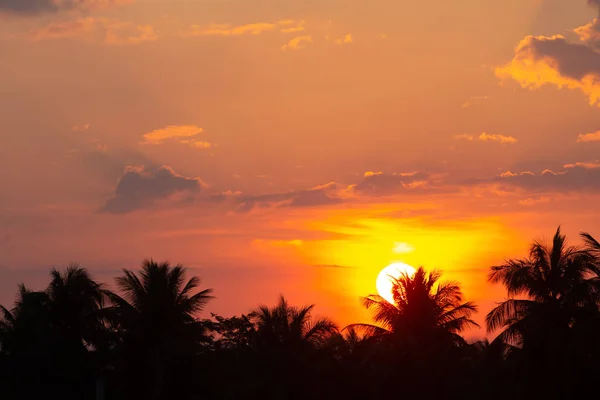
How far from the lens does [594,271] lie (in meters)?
36.7

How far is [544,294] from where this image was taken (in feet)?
125

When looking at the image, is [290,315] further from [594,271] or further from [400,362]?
[594,271]

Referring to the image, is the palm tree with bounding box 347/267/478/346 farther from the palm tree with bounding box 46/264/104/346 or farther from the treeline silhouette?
the palm tree with bounding box 46/264/104/346

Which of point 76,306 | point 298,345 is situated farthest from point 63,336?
point 298,345

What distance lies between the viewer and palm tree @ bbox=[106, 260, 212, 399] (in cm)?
4350

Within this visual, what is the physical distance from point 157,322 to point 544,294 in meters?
19.8

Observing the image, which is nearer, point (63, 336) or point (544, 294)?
point (544, 294)

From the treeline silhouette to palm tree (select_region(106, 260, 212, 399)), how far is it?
0.06m

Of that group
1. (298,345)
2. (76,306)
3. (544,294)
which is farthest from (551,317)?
(76,306)

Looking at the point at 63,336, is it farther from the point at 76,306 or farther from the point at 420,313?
the point at 420,313

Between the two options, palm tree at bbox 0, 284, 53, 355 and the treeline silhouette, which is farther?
palm tree at bbox 0, 284, 53, 355

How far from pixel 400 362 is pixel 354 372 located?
273 inches

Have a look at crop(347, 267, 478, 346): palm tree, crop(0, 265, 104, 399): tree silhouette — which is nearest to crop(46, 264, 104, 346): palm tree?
crop(0, 265, 104, 399): tree silhouette

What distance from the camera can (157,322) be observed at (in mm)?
44156
